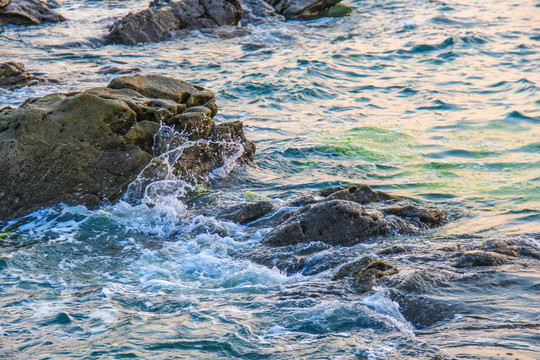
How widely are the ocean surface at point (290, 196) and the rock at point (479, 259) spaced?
0.09m

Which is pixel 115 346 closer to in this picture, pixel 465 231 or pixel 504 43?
pixel 465 231

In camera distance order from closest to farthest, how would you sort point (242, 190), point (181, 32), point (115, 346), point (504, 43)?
point (115, 346)
point (242, 190)
point (504, 43)
point (181, 32)

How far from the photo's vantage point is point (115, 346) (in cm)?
414

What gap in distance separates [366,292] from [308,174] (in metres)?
3.96

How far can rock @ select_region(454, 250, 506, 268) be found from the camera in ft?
16.3

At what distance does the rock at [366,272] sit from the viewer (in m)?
4.70

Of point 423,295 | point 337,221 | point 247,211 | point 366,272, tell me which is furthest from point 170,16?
point 423,295

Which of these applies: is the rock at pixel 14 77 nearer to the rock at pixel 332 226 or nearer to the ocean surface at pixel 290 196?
the ocean surface at pixel 290 196

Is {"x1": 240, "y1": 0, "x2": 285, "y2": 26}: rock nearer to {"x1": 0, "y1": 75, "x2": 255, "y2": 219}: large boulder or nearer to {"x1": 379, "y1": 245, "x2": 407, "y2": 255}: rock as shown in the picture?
{"x1": 0, "y1": 75, "x2": 255, "y2": 219}: large boulder

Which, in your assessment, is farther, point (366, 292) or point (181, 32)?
point (181, 32)

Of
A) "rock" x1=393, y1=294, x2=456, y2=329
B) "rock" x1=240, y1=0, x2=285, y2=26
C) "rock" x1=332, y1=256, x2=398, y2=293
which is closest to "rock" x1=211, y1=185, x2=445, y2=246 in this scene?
"rock" x1=332, y1=256, x2=398, y2=293

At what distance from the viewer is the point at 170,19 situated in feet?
58.4

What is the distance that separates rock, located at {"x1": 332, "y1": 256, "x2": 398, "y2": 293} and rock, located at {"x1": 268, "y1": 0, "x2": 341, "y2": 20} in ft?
54.4

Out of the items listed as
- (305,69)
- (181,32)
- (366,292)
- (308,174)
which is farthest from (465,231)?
(181,32)
